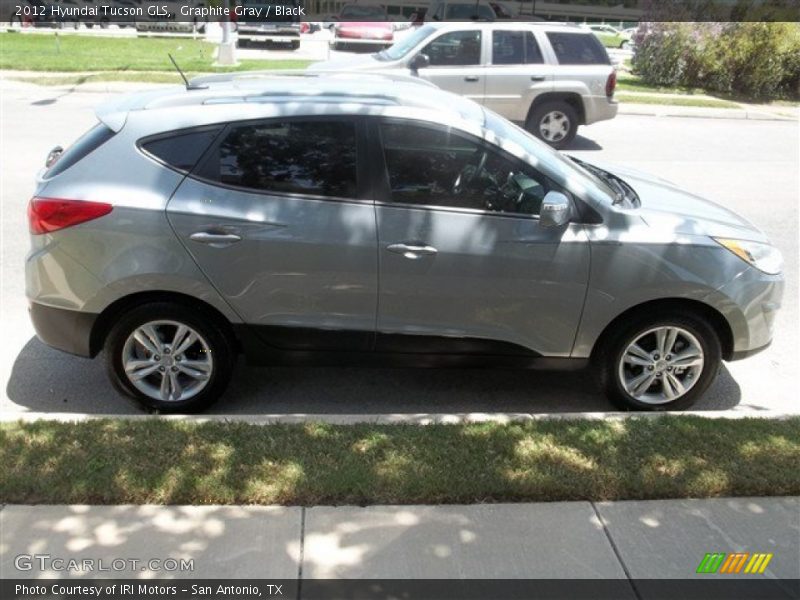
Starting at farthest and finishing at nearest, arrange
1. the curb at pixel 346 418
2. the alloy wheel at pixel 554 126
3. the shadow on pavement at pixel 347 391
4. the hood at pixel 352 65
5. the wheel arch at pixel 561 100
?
the alloy wheel at pixel 554 126 < the wheel arch at pixel 561 100 < the hood at pixel 352 65 < the shadow on pavement at pixel 347 391 < the curb at pixel 346 418

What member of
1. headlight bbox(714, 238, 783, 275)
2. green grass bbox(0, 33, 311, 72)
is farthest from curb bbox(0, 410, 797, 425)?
green grass bbox(0, 33, 311, 72)

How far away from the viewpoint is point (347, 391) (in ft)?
15.7

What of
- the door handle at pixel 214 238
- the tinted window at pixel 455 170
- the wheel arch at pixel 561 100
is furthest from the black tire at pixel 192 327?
the wheel arch at pixel 561 100

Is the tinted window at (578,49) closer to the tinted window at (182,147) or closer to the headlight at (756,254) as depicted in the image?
the headlight at (756,254)

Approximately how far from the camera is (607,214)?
4.18 metres

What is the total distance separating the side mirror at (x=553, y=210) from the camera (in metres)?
3.98

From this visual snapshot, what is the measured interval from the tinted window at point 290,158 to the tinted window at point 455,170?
0.24 metres

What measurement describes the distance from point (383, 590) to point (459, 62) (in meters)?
10.4

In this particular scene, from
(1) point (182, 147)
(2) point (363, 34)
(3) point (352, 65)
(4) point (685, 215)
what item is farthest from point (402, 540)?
(2) point (363, 34)

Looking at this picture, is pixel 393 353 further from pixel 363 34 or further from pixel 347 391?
pixel 363 34

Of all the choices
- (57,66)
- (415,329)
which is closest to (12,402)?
(415,329)

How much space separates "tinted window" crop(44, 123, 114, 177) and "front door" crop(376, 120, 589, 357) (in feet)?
5.16

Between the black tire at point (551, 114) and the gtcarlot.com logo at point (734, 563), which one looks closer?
the gtcarlot.com logo at point (734, 563)

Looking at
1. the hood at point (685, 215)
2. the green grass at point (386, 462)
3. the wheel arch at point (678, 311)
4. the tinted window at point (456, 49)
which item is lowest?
the green grass at point (386, 462)
